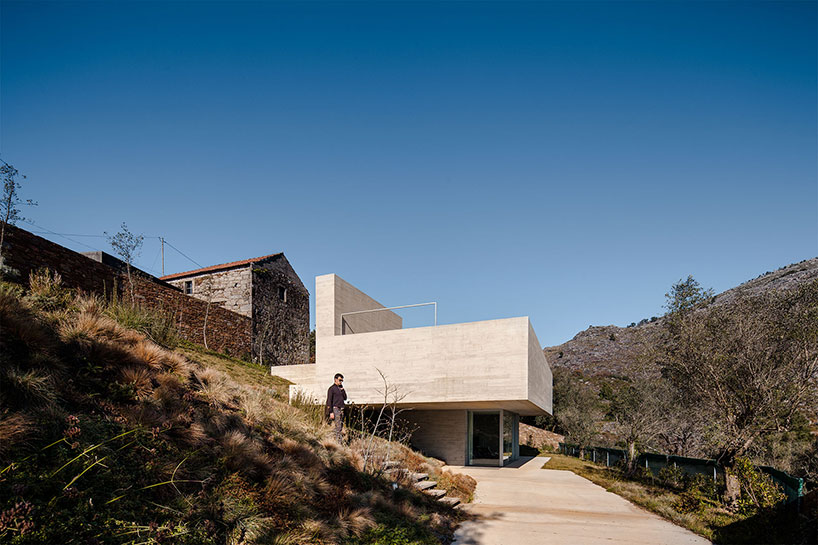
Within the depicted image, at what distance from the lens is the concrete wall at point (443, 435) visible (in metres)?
18.6

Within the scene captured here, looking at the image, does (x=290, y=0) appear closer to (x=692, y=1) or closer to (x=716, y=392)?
(x=692, y=1)

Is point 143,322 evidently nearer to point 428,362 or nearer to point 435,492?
point 435,492

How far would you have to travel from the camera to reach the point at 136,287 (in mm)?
13945

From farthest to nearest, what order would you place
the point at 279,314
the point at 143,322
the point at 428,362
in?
the point at 279,314 → the point at 428,362 → the point at 143,322

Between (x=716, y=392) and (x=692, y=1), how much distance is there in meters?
9.00

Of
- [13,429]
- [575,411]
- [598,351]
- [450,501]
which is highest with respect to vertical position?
[13,429]

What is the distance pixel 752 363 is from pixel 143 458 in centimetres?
1142

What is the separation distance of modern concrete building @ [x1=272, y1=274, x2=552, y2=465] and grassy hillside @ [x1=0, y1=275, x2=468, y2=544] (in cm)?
700

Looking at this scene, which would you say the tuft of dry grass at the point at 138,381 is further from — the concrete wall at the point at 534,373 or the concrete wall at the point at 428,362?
the concrete wall at the point at 534,373

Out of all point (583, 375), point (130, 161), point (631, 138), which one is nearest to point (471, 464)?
point (631, 138)

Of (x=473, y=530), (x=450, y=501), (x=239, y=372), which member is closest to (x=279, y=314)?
(x=239, y=372)

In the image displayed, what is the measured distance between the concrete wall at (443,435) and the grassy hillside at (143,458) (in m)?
11.8

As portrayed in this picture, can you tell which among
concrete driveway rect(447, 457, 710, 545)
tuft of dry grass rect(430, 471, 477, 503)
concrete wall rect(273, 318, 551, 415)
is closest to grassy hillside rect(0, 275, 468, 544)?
concrete driveway rect(447, 457, 710, 545)

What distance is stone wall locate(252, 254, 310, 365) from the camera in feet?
71.7
